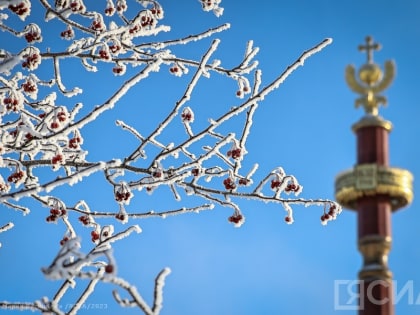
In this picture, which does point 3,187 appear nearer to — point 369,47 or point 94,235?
point 94,235

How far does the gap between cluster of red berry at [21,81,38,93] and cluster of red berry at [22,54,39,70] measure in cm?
Answer: 85

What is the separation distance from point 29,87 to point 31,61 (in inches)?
36.9

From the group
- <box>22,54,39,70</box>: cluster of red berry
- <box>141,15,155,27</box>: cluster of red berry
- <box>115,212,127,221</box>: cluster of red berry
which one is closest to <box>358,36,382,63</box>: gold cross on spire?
<box>141,15,155,27</box>: cluster of red berry

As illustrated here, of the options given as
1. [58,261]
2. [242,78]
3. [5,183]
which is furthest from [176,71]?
[58,261]

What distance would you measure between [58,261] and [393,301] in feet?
9.04

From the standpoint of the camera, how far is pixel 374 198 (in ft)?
29.3

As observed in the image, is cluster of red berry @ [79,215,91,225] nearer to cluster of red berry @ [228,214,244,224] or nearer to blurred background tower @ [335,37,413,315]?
cluster of red berry @ [228,214,244,224]

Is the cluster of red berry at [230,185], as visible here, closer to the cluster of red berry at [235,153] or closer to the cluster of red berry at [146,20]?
the cluster of red berry at [235,153]

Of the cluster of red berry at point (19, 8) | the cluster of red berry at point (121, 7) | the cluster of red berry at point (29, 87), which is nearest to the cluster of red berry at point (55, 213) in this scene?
the cluster of red berry at point (29, 87)

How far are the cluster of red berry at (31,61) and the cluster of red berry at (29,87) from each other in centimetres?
85

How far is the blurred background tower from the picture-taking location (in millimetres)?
8570

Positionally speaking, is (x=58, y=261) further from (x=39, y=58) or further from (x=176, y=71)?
(x=176, y=71)

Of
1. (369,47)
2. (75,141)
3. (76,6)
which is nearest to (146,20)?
(76,6)

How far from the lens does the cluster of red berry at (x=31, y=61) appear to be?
1084 centimetres
